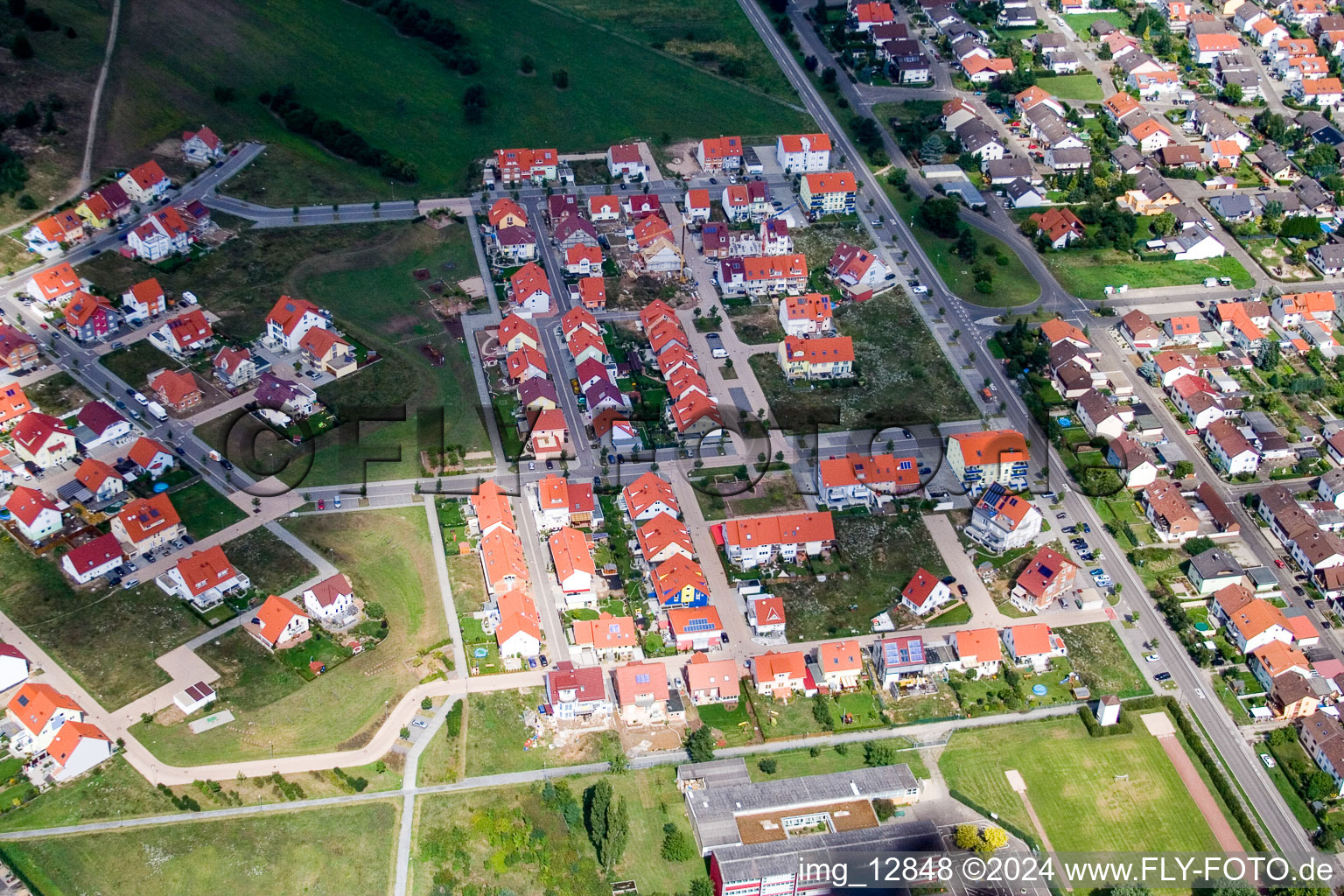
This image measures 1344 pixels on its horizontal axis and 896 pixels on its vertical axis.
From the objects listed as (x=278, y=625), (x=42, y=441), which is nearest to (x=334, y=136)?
(x=42, y=441)

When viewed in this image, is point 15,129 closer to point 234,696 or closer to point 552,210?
point 552,210

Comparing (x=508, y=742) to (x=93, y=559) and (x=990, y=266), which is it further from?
(x=990, y=266)

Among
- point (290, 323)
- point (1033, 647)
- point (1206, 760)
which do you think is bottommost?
point (1206, 760)

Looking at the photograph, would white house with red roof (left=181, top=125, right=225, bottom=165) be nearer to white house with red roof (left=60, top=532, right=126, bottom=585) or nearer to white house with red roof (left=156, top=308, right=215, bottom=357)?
white house with red roof (left=156, top=308, right=215, bottom=357)

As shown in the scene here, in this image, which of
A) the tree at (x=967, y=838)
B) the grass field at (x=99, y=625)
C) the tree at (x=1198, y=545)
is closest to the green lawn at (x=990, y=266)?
the tree at (x=1198, y=545)

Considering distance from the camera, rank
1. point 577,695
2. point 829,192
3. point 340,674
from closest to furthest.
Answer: point 577,695, point 340,674, point 829,192

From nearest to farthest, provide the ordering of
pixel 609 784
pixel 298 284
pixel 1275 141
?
1. pixel 609 784
2. pixel 298 284
3. pixel 1275 141

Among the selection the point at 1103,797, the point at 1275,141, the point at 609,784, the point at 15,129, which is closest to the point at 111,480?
the point at 609,784
